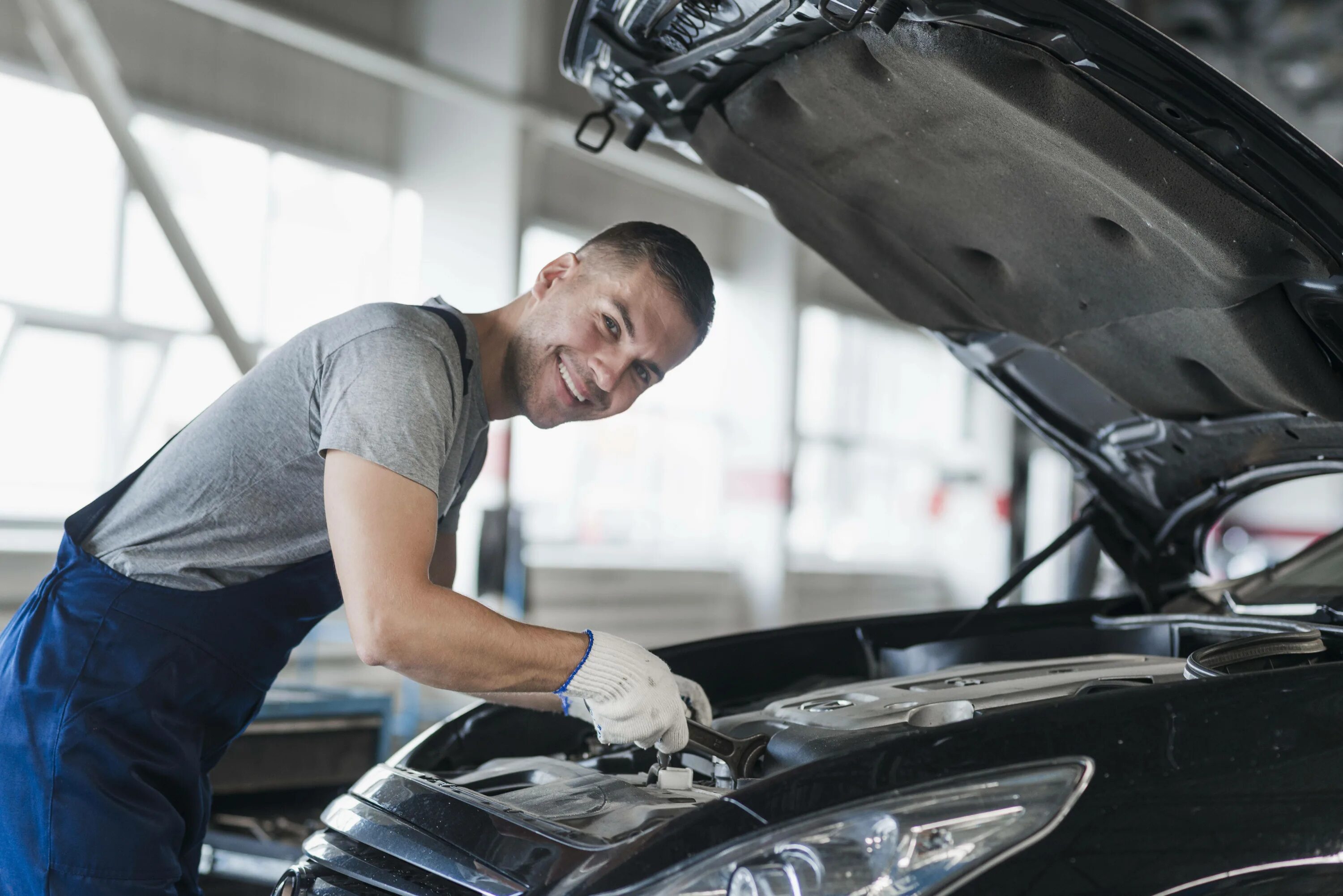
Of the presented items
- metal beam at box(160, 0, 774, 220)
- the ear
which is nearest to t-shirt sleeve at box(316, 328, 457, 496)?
the ear

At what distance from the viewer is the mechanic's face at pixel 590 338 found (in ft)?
4.90

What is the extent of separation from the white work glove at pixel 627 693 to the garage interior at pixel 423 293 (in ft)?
5.39

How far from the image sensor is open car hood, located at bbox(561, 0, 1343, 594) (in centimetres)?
126

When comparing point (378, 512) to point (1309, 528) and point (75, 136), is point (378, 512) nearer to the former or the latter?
point (75, 136)

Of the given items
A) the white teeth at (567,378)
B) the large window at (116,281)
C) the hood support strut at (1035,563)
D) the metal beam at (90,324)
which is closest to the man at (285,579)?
the white teeth at (567,378)

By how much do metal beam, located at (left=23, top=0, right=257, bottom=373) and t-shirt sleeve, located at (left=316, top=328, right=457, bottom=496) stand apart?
11.4 feet

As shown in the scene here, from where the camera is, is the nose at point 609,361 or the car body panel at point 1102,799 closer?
the car body panel at point 1102,799

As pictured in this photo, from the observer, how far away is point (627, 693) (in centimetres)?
128

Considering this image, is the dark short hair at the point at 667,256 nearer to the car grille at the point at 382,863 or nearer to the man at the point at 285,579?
the man at the point at 285,579

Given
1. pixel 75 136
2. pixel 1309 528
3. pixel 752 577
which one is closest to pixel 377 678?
pixel 75 136


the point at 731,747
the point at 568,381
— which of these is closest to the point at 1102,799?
the point at 731,747

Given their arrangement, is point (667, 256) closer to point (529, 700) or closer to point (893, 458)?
point (529, 700)

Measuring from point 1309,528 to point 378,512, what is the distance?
38.8 ft

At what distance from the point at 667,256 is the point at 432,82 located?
5886 millimetres
